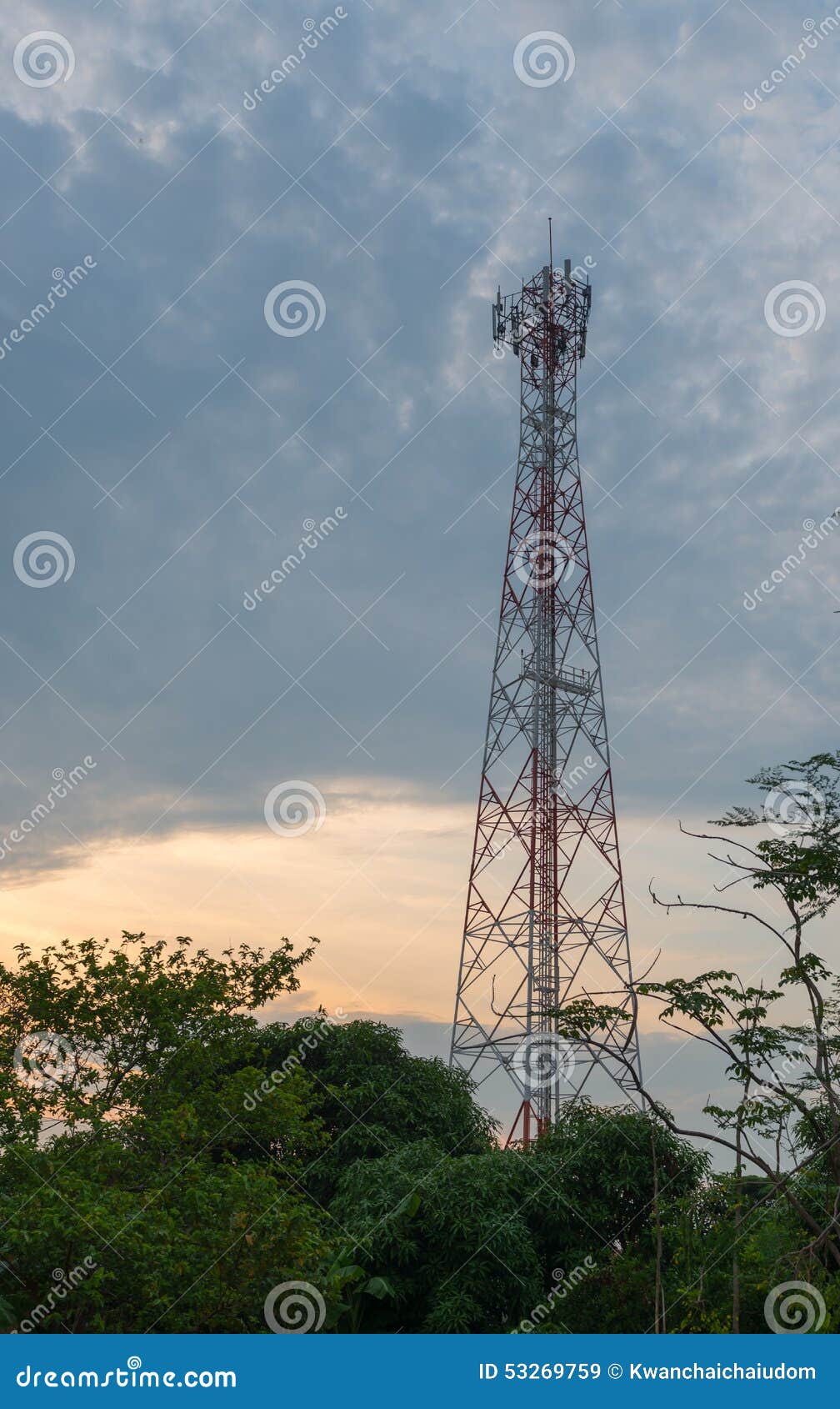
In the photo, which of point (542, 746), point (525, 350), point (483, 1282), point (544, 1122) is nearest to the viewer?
point (483, 1282)

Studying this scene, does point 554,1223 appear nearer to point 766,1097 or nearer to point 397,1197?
point 397,1197

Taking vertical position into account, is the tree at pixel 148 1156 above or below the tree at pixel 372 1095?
below

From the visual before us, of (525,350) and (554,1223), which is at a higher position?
(525,350)

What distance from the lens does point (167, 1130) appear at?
1402cm

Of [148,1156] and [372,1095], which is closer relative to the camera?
[148,1156]

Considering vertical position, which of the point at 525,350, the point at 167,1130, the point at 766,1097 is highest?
the point at 525,350

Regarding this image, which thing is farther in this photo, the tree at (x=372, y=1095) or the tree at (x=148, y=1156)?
the tree at (x=372, y=1095)

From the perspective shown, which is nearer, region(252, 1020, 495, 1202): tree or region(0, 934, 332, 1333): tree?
region(0, 934, 332, 1333): tree

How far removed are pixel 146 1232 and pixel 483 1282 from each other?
7.26 m

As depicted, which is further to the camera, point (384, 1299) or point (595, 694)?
point (595, 694)

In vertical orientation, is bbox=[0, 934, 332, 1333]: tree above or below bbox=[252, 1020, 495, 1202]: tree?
below

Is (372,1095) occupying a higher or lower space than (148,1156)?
higher
